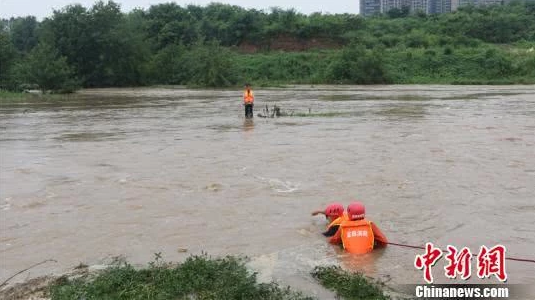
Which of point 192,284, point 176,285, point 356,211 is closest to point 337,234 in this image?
point 356,211

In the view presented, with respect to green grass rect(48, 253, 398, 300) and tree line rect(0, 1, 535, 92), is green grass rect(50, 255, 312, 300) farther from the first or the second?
tree line rect(0, 1, 535, 92)

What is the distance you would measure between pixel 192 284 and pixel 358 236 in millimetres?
2295

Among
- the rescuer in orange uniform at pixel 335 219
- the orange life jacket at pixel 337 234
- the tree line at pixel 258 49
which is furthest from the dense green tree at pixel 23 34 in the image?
the orange life jacket at pixel 337 234

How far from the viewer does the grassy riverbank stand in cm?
554

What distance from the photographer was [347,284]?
19.2 ft

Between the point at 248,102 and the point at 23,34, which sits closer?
the point at 248,102

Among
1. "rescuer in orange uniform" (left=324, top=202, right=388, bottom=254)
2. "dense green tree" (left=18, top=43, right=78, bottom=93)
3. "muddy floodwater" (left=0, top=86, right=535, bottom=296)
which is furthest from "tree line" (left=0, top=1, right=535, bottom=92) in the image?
"rescuer in orange uniform" (left=324, top=202, right=388, bottom=254)

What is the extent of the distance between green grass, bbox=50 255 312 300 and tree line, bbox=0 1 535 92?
137 feet

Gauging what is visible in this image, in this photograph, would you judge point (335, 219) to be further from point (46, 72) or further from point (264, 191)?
point (46, 72)

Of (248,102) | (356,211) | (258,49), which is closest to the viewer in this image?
(356,211)

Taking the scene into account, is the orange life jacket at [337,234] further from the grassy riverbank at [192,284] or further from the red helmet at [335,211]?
the grassy riverbank at [192,284]

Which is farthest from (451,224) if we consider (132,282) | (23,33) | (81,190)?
(23,33)

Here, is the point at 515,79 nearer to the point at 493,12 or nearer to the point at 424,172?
the point at 493,12

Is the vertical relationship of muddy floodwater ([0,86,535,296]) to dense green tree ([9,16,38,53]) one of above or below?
below
